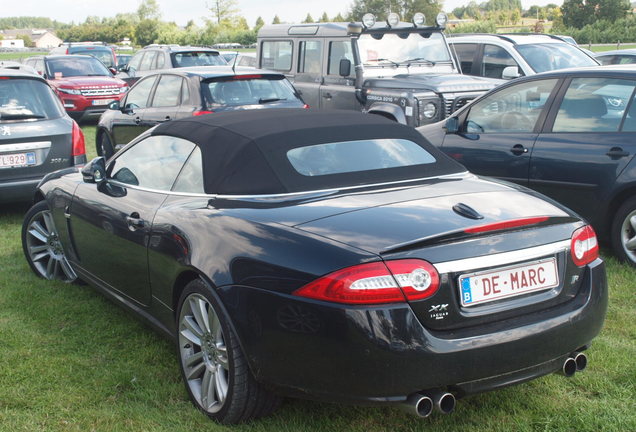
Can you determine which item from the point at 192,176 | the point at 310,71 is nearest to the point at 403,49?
the point at 310,71

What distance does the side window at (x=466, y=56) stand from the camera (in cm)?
1256

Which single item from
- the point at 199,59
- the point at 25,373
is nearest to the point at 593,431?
the point at 25,373

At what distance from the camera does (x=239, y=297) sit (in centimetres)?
334

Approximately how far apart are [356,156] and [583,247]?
125cm

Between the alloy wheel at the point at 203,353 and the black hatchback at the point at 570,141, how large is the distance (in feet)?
12.3

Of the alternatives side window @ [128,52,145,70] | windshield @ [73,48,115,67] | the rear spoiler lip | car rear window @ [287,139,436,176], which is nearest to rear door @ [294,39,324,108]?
car rear window @ [287,139,436,176]

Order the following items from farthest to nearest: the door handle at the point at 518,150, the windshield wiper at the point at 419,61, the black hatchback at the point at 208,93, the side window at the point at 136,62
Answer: the side window at the point at 136,62, the windshield wiper at the point at 419,61, the black hatchback at the point at 208,93, the door handle at the point at 518,150

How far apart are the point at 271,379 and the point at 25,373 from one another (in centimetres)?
176

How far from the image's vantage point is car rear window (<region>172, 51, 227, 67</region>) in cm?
1809

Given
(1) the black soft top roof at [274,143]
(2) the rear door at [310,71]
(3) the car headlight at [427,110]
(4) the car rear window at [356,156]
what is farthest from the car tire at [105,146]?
(4) the car rear window at [356,156]

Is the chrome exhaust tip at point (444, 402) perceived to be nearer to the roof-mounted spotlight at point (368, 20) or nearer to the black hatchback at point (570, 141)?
the black hatchback at point (570, 141)

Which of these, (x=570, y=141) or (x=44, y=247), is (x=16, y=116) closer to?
(x=44, y=247)

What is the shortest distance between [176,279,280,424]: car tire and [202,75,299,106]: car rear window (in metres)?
5.92

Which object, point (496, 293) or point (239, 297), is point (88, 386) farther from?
point (496, 293)
